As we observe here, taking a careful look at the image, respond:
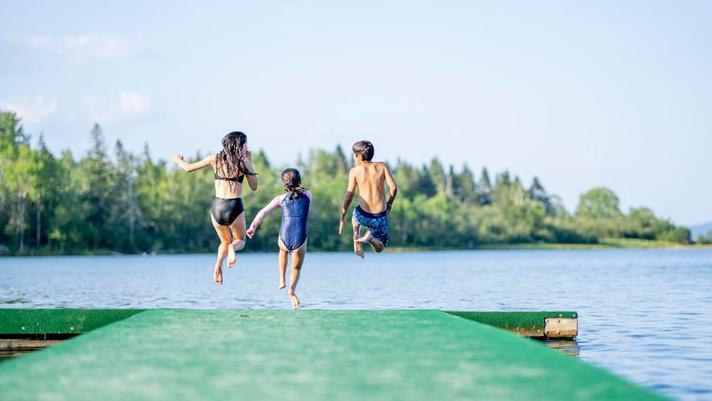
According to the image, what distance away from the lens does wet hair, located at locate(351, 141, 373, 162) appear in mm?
15625

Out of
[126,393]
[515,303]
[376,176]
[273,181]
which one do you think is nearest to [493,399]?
[126,393]

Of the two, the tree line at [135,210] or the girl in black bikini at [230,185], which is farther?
the tree line at [135,210]

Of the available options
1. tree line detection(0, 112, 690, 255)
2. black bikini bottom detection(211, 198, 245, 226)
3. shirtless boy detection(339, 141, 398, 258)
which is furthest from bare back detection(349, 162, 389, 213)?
tree line detection(0, 112, 690, 255)

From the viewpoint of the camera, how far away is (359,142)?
15.7 meters

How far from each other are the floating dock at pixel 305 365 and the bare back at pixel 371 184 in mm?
3659

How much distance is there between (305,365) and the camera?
846 cm

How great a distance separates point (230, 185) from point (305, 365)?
7.21m

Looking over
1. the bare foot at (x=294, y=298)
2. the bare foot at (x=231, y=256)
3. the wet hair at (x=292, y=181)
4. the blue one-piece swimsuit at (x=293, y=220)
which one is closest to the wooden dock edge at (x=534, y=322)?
the bare foot at (x=294, y=298)

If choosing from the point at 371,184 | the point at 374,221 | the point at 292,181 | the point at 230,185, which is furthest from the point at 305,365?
the point at 374,221

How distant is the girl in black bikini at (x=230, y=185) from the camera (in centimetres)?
1512

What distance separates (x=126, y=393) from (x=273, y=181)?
153032mm

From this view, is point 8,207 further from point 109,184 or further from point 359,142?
point 359,142

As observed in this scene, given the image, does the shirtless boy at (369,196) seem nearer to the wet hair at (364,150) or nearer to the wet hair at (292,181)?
the wet hair at (364,150)

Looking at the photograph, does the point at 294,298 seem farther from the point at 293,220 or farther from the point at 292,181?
the point at 292,181
